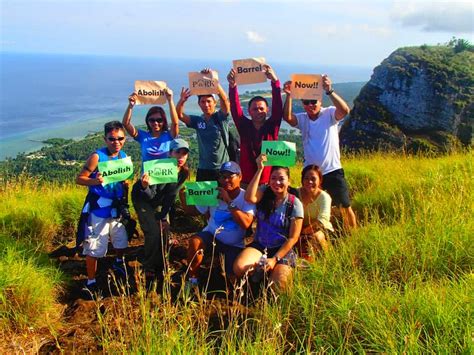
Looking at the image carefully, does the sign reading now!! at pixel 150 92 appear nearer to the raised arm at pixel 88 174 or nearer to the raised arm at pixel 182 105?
the raised arm at pixel 182 105

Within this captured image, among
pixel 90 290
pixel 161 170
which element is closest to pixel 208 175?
pixel 161 170

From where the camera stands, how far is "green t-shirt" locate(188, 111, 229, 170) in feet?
17.1

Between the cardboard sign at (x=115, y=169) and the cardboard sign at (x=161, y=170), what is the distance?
221mm

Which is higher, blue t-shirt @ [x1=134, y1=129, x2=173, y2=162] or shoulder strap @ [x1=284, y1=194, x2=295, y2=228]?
blue t-shirt @ [x1=134, y1=129, x2=173, y2=162]

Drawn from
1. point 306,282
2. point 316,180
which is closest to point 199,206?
point 316,180

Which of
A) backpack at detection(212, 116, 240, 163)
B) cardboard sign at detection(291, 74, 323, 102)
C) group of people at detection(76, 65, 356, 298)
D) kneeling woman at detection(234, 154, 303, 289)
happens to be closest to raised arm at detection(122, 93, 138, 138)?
group of people at detection(76, 65, 356, 298)

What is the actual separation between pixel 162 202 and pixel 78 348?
2.18 metres

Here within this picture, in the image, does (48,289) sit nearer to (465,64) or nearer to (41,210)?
(41,210)

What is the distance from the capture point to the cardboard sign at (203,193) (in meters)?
4.60

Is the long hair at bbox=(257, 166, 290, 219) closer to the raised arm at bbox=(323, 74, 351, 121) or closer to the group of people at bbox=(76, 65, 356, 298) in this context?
the group of people at bbox=(76, 65, 356, 298)

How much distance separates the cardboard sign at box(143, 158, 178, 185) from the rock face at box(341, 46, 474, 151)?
1258cm

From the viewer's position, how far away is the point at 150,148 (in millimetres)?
5000

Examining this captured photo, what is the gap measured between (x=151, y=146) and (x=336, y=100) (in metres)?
2.49

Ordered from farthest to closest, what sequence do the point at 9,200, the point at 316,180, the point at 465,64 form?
the point at 465,64 < the point at 9,200 < the point at 316,180
